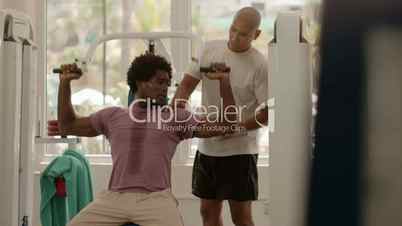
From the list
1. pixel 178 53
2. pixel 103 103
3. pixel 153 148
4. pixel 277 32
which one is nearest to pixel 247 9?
pixel 153 148

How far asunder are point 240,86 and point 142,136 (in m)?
0.58

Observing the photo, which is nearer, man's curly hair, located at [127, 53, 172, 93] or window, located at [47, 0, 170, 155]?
man's curly hair, located at [127, 53, 172, 93]

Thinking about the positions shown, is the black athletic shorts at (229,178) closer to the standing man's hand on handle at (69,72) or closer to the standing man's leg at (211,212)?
the standing man's leg at (211,212)

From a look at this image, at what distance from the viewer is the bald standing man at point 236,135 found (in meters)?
2.48

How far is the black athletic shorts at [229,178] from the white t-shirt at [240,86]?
3cm

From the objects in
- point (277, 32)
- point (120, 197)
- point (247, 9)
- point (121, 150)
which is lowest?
point (120, 197)

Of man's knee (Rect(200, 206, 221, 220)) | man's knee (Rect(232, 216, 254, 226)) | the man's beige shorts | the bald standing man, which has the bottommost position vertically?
man's knee (Rect(232, 216, 254, 226))

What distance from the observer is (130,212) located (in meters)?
1.96

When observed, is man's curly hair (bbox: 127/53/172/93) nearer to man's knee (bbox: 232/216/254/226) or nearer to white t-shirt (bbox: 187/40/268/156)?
white t-shirt (bbox: 187/40/268/156)

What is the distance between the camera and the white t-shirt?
2477 mm

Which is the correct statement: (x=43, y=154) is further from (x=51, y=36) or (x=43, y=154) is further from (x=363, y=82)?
(x=363, y=82)

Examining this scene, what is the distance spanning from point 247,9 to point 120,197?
3.39 ft

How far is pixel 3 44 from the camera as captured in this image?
80.5 inches

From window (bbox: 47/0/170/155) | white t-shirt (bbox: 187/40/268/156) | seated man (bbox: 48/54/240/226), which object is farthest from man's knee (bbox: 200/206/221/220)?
window (bbox: 47/0/170/155)
